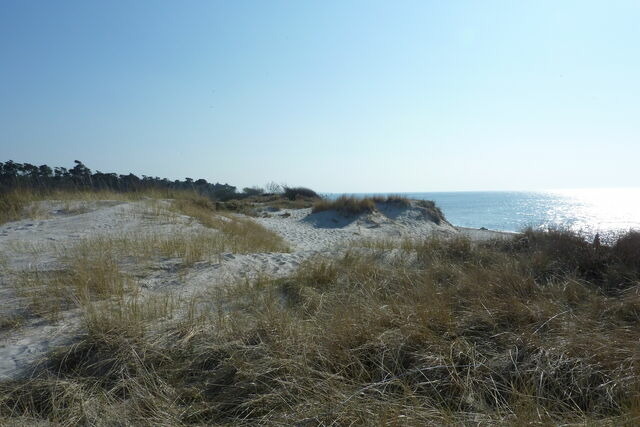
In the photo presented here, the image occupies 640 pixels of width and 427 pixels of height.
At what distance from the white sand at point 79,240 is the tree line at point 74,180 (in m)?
2.65

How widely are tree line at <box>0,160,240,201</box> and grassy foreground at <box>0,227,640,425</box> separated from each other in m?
12.4

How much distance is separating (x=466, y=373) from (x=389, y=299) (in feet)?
4.72

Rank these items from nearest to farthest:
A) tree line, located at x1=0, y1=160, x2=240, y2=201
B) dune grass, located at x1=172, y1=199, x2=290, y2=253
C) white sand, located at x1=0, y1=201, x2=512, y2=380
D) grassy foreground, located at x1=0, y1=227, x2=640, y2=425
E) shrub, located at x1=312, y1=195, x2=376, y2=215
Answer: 1. grassy foreground, located at x1=0, y1=227, x2=640, y2=425
2. white sand, located at x1=0, y1=201, x2=512, y2=380
3. dune grass, located at x1=172, y1=199, x2=290, y2=253
4. tree line, located at x1=0, y1=160, x2=240, y2=201
5. shrub, located at x1=312, y1=195, x2=376, y2=215

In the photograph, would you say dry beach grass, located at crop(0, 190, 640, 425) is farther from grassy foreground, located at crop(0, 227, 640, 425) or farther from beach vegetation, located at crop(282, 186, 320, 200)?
beach vegetation, located at crop(282, 186, 320, 200)

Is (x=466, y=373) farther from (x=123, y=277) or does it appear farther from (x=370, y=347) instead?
(x=123, y=277)

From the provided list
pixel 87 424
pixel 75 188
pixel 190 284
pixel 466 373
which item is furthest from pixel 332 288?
pixel 75 188

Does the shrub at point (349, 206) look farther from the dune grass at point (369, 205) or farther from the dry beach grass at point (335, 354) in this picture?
the dry beach grass at point (335, 354)

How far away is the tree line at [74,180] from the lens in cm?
1355

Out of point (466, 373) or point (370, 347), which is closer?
point (466, 373)

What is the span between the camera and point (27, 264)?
5414mm

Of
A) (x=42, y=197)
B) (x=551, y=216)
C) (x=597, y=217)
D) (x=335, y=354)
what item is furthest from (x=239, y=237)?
(x=551, y=216)

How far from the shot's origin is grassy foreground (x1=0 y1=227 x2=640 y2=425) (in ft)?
7.53

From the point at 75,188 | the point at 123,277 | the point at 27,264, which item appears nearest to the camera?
the point at 123,277

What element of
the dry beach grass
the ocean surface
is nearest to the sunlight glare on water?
the ocean surface
